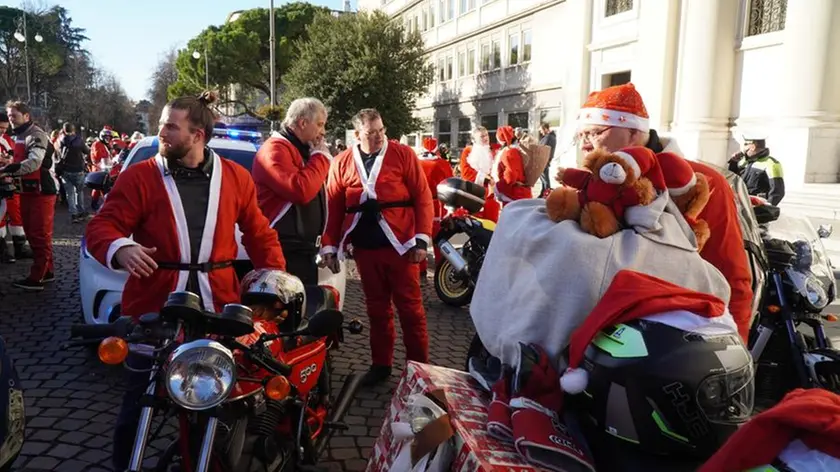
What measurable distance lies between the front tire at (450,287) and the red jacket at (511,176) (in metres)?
1.14

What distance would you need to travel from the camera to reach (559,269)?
1814 mm

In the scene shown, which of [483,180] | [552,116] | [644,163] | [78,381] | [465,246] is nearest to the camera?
[644,163]

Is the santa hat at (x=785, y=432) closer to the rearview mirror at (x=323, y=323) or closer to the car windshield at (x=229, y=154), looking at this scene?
the rearview mirror at (x=323, y=323)

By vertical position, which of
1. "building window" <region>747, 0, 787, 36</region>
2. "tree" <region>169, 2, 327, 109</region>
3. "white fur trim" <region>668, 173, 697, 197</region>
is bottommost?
"white fur trim" <region>668, 173, 697, 197</region>

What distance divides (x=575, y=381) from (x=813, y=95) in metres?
15.0

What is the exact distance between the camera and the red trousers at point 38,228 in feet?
22.8

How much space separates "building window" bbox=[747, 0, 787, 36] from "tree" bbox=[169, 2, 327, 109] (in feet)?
140

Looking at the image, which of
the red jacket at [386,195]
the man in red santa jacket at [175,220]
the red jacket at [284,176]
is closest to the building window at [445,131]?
the red jacket at [386,195]

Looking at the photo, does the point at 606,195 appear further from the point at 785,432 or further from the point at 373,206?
the point at 373,206

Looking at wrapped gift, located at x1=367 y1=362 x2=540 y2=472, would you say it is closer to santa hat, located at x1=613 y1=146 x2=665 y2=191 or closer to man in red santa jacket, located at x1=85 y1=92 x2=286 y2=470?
santa hat, located at x1=613 y1=146 x2=665 y2=191

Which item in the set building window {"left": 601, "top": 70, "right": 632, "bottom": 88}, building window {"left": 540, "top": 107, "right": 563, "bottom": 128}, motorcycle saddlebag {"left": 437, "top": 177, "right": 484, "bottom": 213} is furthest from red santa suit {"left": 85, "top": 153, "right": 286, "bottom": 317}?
building window {"left": 540, "top": 107, "right": 563, "bottom": 128}

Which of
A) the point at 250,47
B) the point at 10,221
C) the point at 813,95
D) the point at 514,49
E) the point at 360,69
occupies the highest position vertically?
the point at 250,47

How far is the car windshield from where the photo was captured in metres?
5.30

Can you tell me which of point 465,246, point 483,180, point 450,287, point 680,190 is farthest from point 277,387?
point 483,180
